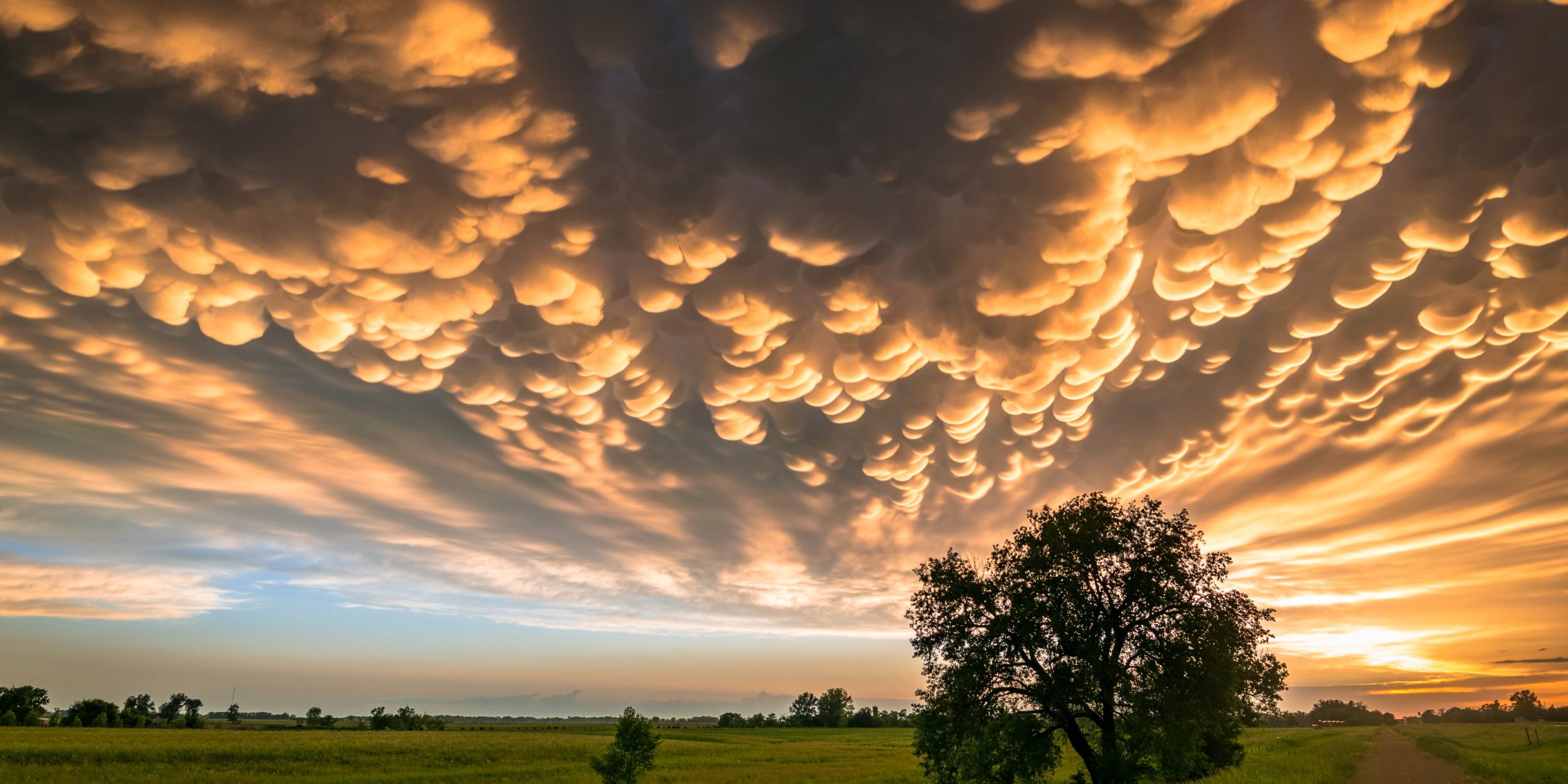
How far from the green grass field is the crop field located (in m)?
7.42

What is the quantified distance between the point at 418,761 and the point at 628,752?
32.5m

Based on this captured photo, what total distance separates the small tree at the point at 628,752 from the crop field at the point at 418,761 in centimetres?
1451

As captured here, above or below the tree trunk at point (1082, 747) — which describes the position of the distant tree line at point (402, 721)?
below

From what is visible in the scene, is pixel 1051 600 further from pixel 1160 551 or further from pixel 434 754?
pixel 434 754

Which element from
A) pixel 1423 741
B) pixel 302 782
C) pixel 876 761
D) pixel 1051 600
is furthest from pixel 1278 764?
pixel 1423 741

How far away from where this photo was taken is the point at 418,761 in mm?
52656

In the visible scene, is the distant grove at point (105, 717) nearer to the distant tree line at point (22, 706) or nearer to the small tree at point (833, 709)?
the distant tree line at point (22, 706)

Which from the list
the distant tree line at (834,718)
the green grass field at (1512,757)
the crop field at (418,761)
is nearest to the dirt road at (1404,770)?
the green grass field at (1512,757)

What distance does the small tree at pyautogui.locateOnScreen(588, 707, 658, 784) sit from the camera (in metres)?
32.7

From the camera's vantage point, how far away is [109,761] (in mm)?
44250

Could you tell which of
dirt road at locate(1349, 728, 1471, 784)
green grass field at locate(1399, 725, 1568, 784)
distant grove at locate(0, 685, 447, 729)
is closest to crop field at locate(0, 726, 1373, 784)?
dirt road at locate(1349, 728, 1471, 784)

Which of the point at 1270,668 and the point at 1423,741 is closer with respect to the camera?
the point at 1270,668

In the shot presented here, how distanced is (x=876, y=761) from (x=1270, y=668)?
150 ft

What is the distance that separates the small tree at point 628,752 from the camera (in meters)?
32.7
